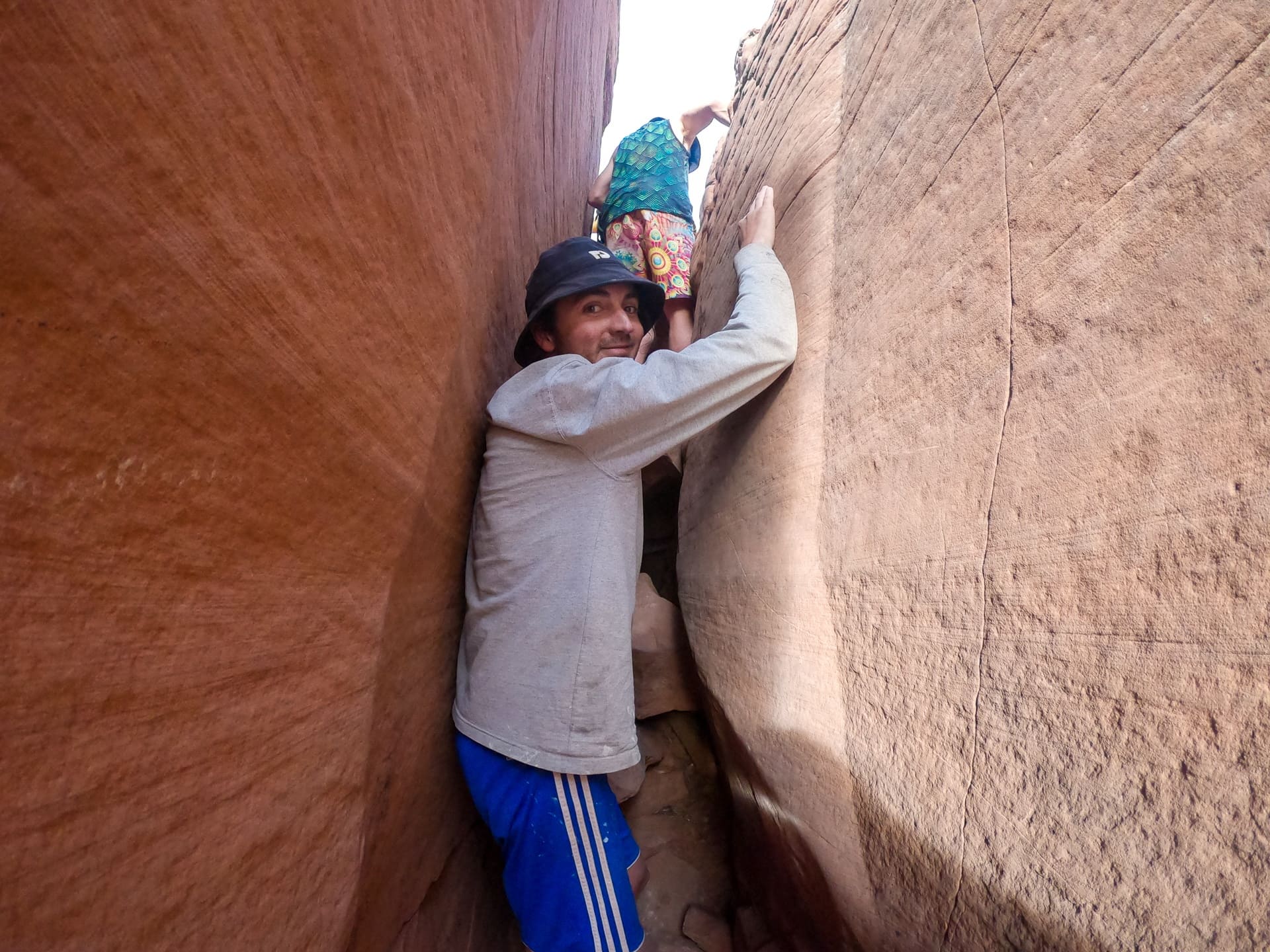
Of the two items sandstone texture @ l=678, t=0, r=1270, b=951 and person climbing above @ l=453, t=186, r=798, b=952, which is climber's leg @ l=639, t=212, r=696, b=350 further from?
sandstone texture @ l=678, t=0, r=1270, b=951

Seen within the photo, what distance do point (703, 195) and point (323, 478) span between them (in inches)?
87.8

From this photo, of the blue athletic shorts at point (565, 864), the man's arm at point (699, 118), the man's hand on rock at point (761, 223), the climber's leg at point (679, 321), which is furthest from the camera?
the man's arm at point (699, 118)

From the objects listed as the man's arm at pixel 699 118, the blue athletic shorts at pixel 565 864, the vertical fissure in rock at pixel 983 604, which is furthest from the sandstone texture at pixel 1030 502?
the man's arm at pixel 699 118

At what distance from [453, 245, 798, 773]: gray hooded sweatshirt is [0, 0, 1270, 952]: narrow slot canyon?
4.8 inches

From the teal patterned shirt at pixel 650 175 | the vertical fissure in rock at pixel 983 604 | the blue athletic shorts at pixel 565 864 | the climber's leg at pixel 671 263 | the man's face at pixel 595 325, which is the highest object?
the teal patterned shirt at pixel 650 175

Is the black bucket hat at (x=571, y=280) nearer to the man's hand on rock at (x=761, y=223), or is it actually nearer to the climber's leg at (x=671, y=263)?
the man's hand on rock at (x=761, y=223)

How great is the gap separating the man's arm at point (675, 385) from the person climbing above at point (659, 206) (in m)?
0.82

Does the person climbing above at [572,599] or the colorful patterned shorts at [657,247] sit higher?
the colorful patterned shorts at [657,247]

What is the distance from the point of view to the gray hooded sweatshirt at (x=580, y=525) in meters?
1.21

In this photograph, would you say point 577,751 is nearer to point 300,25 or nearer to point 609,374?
point 609,374

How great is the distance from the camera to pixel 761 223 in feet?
4.89

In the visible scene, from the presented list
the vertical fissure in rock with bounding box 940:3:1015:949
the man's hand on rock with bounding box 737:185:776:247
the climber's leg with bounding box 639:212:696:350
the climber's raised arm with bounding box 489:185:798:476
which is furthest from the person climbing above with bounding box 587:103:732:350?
the vertical fissure in rock with bounding box 940:3:1015:949

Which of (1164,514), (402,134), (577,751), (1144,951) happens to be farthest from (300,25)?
(1144,951)

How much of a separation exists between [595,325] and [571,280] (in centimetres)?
13
